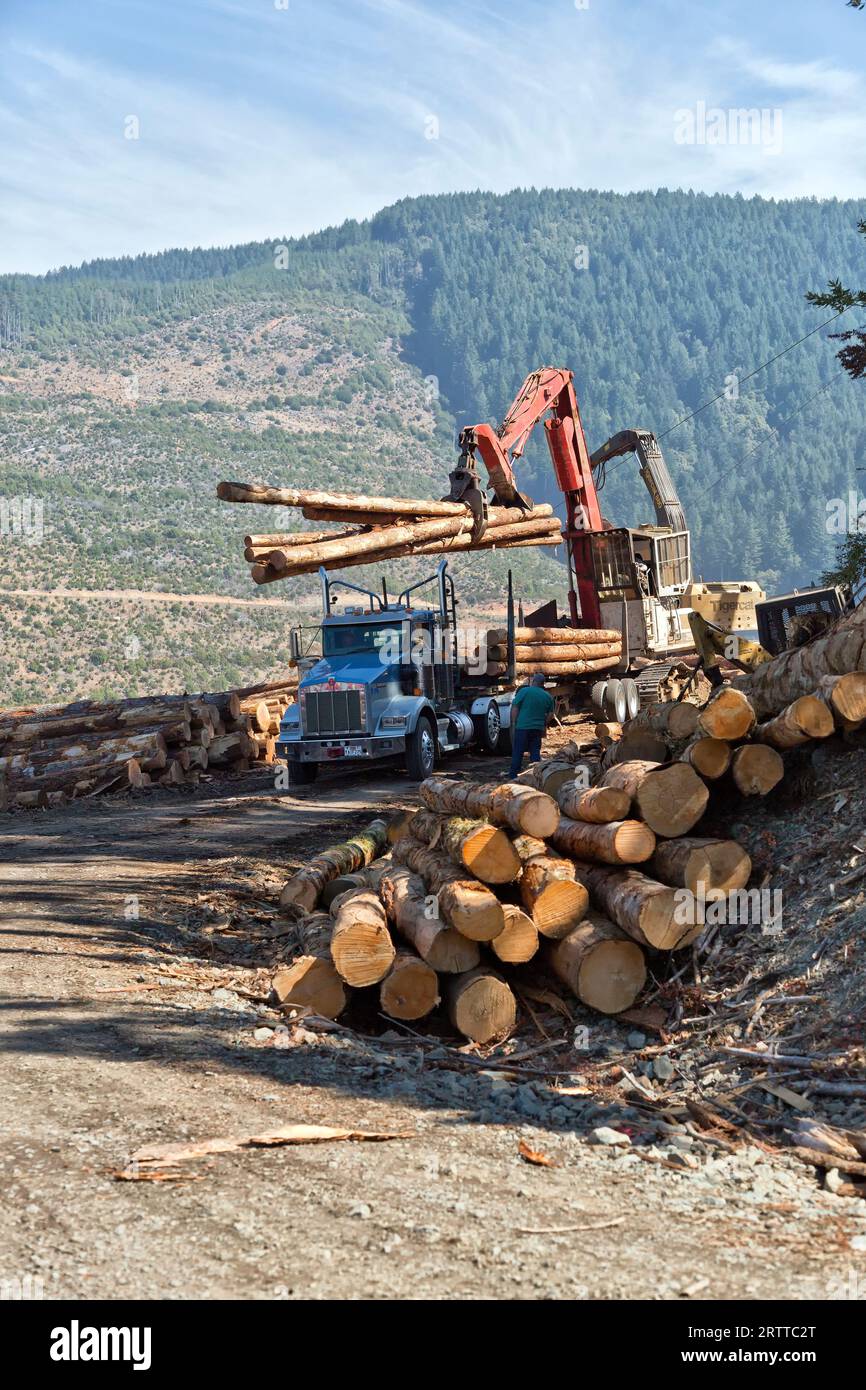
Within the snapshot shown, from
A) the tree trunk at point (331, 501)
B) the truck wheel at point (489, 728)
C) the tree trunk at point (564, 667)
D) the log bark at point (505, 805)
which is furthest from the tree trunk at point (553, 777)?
the tree trunk at point (564, 667)

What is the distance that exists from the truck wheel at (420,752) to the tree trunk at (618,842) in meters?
9.07

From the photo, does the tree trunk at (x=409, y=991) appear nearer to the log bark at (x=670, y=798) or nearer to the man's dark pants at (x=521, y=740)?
the log bark at (x=670, y=798)

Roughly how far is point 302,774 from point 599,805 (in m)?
10.4

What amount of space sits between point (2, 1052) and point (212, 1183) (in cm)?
223

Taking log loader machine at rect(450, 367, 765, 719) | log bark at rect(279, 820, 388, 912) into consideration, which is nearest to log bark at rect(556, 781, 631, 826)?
log bark at rect(279, 820, 388, 912)

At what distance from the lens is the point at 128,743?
66.0 ft

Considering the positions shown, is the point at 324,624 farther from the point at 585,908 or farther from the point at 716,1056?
the point at 716,1056

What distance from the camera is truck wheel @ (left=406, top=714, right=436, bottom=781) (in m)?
17.8

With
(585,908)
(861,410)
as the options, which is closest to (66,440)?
(585,908)

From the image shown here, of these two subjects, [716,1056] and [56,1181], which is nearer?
[56,1181]

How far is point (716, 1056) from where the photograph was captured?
6.92 m

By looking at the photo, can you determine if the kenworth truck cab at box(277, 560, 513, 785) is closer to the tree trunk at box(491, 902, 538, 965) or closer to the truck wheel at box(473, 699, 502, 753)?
the truck wheel at box(473, 699, 502, 753)

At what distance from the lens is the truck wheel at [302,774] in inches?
726

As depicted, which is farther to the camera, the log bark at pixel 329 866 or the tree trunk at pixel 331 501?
the tree trunk at pixel 331 501
